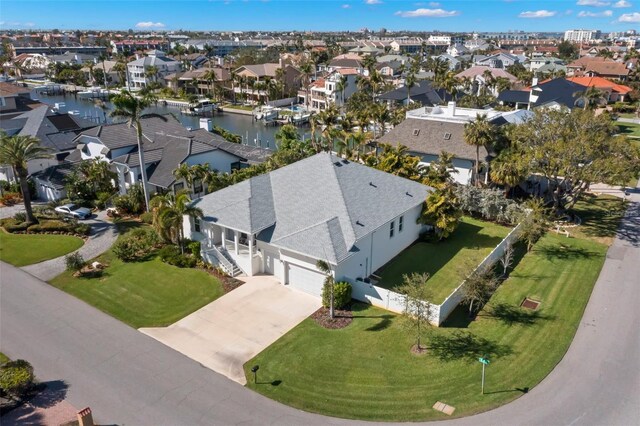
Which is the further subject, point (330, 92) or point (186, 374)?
point (330, 92)

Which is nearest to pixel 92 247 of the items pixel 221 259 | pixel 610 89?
pixel 221 259

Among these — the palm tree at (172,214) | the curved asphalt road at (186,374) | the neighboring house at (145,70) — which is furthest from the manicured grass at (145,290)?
the neighboring house at (145,70)

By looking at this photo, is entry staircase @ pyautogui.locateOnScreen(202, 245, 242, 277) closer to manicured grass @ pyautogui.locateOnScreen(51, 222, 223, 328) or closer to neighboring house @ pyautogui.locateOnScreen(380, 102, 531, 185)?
manicured grass @ pyautogui.locateOnScreen(51, 222, 223, 328)

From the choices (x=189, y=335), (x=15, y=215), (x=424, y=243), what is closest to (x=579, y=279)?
(x=424, y=243)

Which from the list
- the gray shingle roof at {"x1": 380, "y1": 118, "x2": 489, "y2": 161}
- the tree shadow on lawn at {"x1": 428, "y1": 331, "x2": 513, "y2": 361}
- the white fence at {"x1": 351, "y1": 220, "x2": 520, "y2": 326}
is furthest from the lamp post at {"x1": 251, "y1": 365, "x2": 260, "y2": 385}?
the gray shingle roof at {"x1": 380, "y1": 118, "x2": 489, "y2": 161}

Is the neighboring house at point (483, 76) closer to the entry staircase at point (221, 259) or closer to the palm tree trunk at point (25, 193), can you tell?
the entry staircase at point (221, 259)

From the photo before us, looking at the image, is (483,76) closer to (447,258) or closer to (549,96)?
(549,96)

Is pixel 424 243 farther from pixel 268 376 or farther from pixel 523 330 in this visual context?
pixel 268 376
